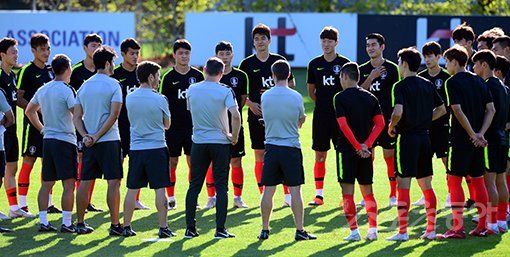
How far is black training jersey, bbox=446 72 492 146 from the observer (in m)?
10.6

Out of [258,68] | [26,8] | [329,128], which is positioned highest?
[26,8]

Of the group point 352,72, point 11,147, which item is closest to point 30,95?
point 11,147

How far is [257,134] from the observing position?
13.1 metres

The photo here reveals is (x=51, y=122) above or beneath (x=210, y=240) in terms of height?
above

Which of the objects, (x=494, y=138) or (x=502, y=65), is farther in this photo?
(x=502, y=65)

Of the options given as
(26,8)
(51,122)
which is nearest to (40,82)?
(51,122)

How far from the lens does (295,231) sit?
1111 centimetres

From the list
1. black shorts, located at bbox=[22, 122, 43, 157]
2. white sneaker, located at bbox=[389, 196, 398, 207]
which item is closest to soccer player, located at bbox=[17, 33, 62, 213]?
black shorts, located at bbox=[22, 122, 43, 157]

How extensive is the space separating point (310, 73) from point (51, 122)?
12.5 feet

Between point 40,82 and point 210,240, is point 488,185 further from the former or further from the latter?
point 40,82

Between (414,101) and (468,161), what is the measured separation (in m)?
0.91

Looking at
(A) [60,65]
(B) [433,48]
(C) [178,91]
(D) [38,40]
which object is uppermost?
(D) [38,40]

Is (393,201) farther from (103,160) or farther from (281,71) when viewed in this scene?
(103,160)

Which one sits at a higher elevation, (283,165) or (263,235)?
(283,165)
